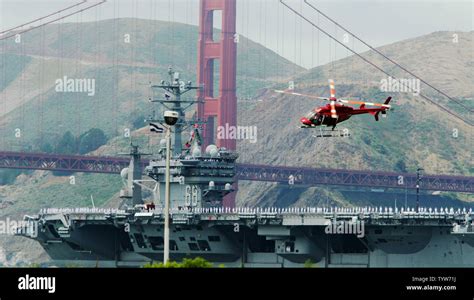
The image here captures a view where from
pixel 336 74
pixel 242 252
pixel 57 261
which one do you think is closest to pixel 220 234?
pixel 242 252

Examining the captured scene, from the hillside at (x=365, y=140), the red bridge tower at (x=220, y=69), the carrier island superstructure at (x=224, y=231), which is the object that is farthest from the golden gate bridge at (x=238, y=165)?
the carrier island superstructure at (x=224, y=231)

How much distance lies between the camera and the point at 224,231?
45.5 m

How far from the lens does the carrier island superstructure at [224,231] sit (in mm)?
42156

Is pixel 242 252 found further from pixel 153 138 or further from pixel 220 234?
pixel 153 138

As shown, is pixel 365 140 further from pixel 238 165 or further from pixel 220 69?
pixel 238 165

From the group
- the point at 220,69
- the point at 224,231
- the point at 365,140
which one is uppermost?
the point at 220,69

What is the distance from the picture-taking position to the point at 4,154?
93688mm

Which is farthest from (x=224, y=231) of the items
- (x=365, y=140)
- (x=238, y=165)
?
(x=365, y=140)

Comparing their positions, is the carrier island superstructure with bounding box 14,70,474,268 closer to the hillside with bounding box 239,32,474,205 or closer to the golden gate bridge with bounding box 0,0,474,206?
the golden gate bridge with bounding box 0,0,474,206

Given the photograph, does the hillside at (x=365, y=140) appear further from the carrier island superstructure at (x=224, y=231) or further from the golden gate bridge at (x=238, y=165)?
the carrier island superstructure at (x=224, y=231)

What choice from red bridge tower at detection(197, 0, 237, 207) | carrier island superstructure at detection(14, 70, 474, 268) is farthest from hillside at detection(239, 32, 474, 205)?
carrier island superstructure at detection(14, 70, 474, 268)

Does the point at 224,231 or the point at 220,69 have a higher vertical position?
the point at 220,69

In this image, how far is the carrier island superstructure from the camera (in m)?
42.2

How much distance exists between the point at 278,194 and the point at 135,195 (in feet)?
258
